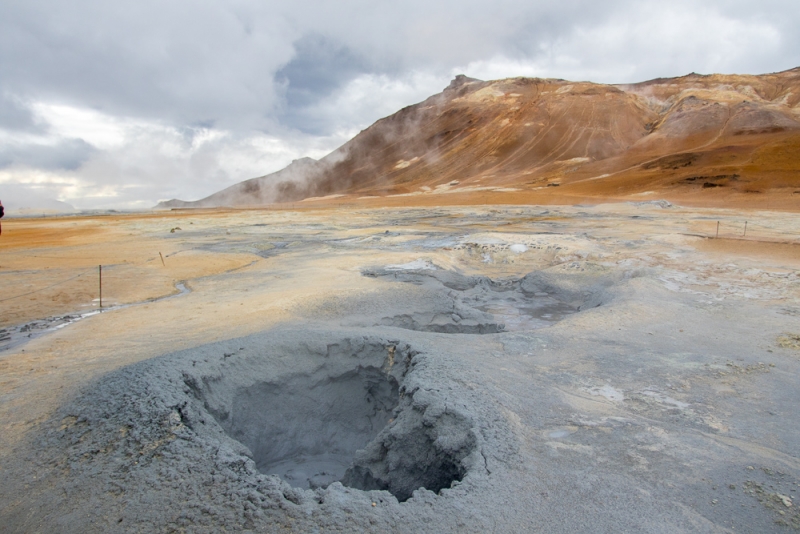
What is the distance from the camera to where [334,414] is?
4.39m

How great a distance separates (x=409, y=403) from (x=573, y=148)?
2206 inches

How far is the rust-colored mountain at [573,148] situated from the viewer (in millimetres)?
33219

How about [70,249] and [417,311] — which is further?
[70,249]

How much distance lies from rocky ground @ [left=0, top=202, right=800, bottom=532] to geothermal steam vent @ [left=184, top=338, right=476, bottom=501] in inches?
0.7

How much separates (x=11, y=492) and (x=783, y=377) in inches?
206

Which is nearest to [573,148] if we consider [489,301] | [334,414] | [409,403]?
[489,301]

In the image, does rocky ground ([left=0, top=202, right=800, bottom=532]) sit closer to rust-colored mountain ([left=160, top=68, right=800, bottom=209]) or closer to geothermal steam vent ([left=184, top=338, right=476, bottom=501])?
geothermal steam vent ([left=184, top=338, right=476, bottom=501])

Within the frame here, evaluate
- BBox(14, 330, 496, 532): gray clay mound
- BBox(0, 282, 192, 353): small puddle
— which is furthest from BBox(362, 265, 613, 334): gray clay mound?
BBox(0, 282, 192, 353): small puddle

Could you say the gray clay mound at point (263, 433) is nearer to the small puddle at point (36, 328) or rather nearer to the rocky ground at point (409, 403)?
the rocky ground at point (409, 403)

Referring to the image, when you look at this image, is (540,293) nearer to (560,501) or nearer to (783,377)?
(783,377)

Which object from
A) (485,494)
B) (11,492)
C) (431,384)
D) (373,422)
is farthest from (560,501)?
(11,492)

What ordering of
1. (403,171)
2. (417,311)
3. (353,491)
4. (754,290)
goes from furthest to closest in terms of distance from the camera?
(403,171), (754,290), (417,311), (353,491)

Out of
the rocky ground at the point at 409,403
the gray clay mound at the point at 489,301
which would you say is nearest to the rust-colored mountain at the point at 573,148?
A: the gray clay mound at the point at 489,301

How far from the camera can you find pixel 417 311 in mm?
6066
